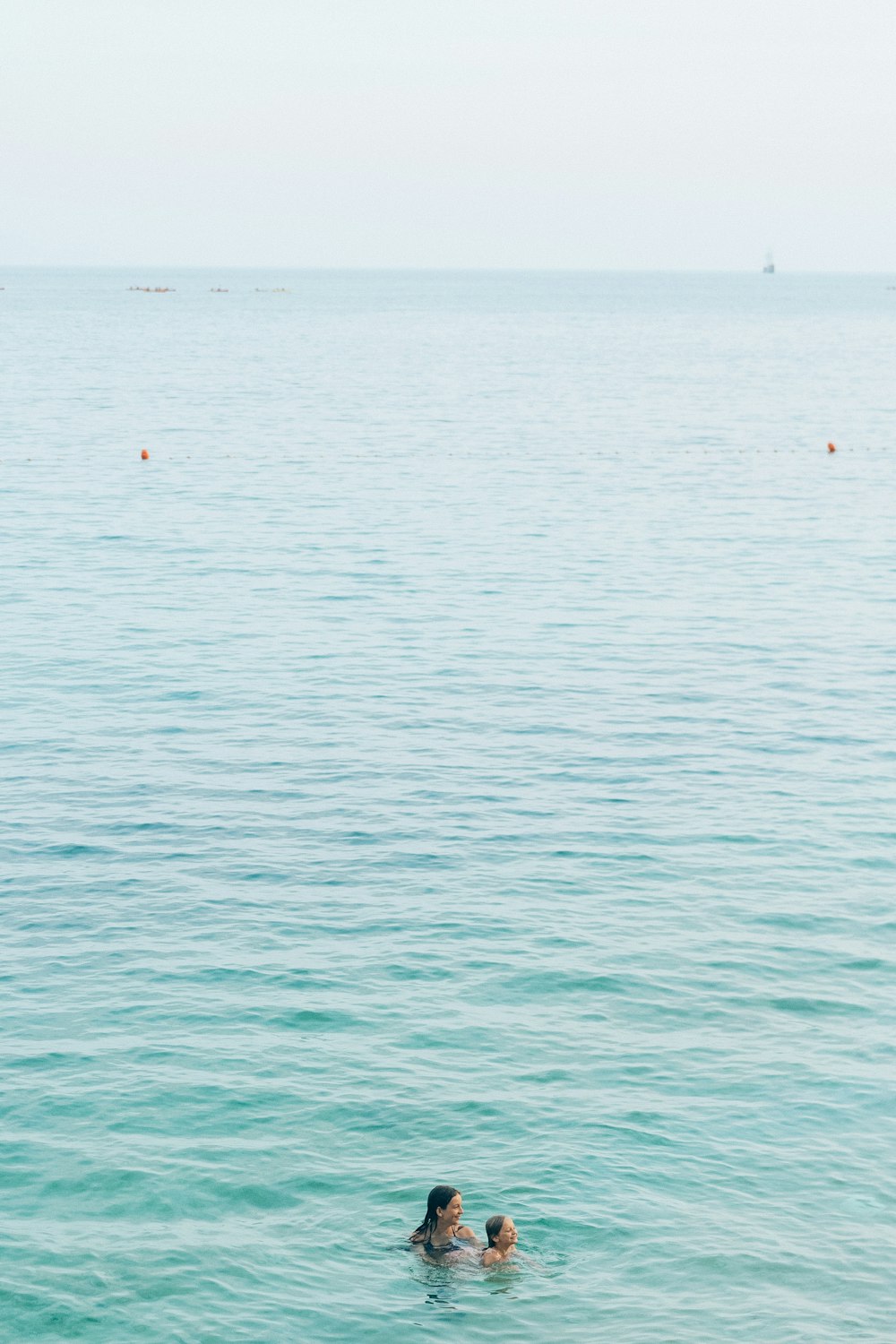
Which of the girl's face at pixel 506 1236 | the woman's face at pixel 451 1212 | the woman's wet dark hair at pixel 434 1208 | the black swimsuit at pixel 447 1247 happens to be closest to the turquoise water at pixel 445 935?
the black swimsuit at pixel 447 1247

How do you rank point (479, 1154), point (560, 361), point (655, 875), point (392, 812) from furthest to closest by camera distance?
point (560, 361) → point (392, 812) → point (655, 875) → point (479, 1154)

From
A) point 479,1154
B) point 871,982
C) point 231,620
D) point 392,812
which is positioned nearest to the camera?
point 479,1154

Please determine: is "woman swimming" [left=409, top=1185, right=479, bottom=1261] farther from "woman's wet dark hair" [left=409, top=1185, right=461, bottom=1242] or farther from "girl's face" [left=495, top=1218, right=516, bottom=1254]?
"girl's face" [left=495, top=1218, right=516, bottom=1254]

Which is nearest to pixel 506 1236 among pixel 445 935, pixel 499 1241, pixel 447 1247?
pixel 499 1241

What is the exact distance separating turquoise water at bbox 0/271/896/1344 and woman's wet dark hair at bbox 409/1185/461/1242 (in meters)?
0.35

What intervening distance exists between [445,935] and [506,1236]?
29.3ft

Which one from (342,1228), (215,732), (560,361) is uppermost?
(560,361)

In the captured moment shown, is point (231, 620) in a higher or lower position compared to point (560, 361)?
lower

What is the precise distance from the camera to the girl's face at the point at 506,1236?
58.1 ft

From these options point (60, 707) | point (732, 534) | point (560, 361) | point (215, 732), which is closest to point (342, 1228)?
point (215, 732)

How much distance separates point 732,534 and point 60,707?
34.3 metres

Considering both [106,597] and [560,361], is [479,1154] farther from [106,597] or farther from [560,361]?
[560,361]

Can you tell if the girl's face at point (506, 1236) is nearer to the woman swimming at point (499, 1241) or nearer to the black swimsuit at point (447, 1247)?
the woman swimming at point (499, 1241)

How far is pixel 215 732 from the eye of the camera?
122 ft
